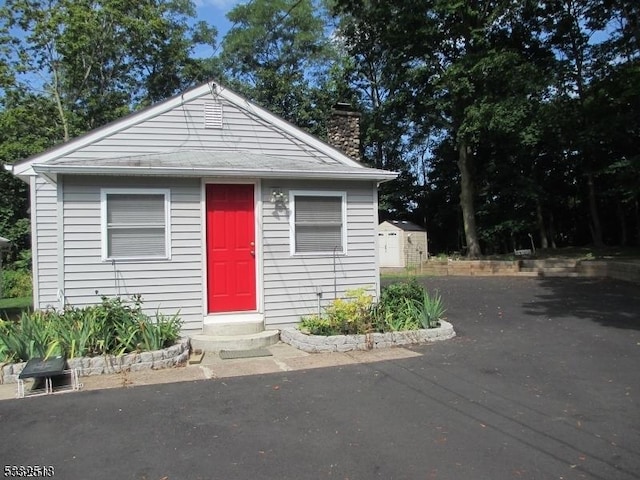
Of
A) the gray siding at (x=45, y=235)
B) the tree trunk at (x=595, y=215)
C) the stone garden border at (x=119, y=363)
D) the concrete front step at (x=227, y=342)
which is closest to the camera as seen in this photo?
the stone garden border at (x=119, y=363)

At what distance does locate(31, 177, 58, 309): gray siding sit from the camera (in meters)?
9.95

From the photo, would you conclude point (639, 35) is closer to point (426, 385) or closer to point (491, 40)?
point (491, 40)

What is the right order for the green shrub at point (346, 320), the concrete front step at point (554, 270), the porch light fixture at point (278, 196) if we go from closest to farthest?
the green shrub at point (346, 320) < the porch light fixture at point (278, 196) < the concrete front step at point (554, 270)

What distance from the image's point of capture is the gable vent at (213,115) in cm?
937

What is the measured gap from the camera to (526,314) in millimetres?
9859

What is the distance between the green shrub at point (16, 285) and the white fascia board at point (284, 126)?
55.1 ft

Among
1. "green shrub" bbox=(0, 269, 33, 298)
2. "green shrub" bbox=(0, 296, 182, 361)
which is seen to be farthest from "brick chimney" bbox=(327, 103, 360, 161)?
"green shrub" bbox=(0, 269, 33, 298)

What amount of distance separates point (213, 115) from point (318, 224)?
2.84m

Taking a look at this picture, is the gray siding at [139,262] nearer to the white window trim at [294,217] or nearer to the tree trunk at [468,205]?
the white window trim at [294,217]

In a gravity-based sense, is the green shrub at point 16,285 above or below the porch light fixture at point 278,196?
below

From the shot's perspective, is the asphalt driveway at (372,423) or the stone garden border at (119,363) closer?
the asphalt driveway at (372,423)

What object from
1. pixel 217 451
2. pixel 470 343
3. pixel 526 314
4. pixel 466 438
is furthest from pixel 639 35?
pixel 217 451

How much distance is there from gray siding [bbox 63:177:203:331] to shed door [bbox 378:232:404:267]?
17.0 metres

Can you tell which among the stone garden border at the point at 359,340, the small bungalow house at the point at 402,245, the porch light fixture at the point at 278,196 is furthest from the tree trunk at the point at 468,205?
the porch light fixture at the point at 278,196
